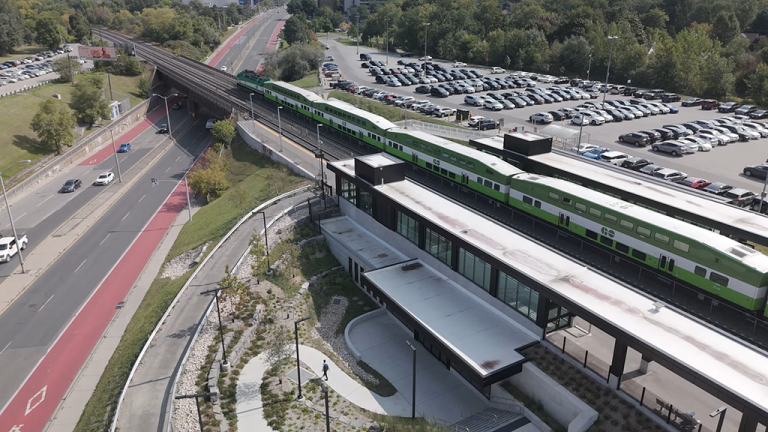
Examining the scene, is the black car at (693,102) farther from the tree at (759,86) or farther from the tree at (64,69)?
the tree at (64,69)

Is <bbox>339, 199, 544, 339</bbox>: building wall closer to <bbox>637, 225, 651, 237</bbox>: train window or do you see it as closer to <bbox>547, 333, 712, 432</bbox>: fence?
<bbox>547, 333, 712, 432</bbox>: fence

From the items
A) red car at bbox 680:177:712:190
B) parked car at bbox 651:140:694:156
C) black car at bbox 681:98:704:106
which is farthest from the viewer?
black car at bbox 681:98:704:106

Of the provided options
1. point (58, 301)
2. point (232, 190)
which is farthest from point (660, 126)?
point (58, 301)

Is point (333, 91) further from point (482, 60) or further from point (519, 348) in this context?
point (519, 348)

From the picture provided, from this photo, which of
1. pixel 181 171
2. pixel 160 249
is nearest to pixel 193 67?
pixel 181 171

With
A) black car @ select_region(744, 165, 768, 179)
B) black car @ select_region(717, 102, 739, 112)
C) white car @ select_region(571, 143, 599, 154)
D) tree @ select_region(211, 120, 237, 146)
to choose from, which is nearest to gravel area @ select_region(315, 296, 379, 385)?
white car @ select_region(571, 143, 599, 154)

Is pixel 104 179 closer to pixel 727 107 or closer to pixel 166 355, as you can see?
pixel 166 355
